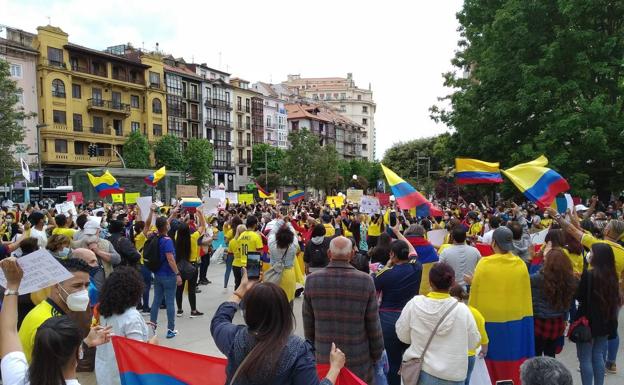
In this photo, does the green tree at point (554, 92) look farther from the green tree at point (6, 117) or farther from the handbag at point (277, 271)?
the green tree at point (6, 117)

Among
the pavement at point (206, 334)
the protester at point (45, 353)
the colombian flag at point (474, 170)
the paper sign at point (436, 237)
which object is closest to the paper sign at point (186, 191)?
the pavement at point (206, 334)

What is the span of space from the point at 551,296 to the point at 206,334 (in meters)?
5.28

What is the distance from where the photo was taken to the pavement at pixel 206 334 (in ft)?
19.0

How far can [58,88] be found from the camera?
46.9m

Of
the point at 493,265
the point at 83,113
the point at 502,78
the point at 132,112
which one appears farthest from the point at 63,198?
the point at 493,265

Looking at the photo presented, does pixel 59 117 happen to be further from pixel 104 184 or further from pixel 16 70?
pixel 104 184

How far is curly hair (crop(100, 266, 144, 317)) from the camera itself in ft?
12.2

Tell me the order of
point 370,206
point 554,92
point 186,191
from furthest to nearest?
point 186,191, point 554,92, point 370,206

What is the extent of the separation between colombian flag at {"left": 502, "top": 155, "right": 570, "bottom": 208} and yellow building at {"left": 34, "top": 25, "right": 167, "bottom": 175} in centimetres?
4087

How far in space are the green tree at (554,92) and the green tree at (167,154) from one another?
37.9m

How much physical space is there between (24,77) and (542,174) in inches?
1945

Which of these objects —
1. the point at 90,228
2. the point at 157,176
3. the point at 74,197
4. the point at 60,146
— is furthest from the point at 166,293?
the point at 60,146

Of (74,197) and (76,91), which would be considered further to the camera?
(76,91)

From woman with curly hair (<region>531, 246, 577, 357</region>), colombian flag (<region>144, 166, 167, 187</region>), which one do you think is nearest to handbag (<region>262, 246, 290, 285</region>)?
woman with curly hair (<region>531, 246, 577, 357</region>)
